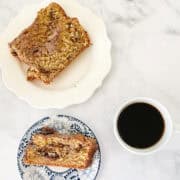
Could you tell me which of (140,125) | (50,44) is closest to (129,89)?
(140,125)

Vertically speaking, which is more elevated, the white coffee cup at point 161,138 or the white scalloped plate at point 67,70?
the white scalloped plate at point 67,70

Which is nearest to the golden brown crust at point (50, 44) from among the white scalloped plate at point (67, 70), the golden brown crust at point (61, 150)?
the white scalloped plate at point (67, 70)

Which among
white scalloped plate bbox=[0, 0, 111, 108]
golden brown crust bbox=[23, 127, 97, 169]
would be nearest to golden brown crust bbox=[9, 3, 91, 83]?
white scalloped plate bbox=[0, 0, 111, 108]

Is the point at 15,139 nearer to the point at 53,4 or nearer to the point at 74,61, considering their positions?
the point at 74,61

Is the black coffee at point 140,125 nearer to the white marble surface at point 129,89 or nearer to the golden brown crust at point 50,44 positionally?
the white marble surface at point 129,89

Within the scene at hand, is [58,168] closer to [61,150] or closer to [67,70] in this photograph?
[61,150]

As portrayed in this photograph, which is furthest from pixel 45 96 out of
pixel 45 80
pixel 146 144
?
pixel 146 144
